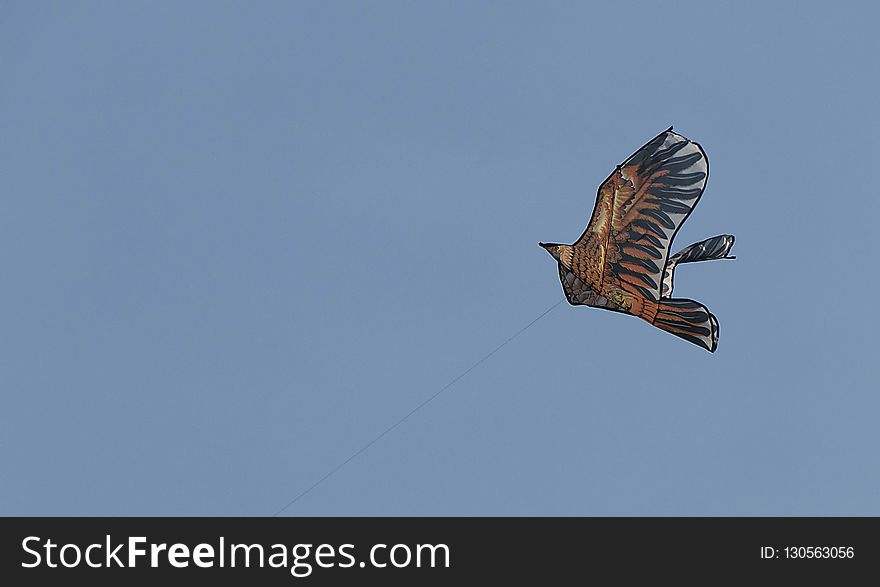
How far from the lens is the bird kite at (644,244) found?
40938 millimetres

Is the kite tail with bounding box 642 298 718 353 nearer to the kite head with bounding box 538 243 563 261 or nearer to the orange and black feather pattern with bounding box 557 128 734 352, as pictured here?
the orange and black feather pattern with bounding box 557 128 734 352

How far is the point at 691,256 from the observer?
151ft

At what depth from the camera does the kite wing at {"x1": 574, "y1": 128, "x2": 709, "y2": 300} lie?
40.9 meters

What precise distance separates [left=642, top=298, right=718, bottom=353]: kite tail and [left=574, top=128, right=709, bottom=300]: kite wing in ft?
2.93

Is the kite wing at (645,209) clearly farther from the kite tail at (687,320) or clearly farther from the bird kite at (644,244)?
the kite tail at (687,320)

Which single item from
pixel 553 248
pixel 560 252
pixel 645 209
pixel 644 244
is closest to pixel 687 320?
pixel 644 244

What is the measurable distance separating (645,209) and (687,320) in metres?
4.01

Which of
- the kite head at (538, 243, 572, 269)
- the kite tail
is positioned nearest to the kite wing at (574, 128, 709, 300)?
the kite tail

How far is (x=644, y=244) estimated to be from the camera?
4191 cm

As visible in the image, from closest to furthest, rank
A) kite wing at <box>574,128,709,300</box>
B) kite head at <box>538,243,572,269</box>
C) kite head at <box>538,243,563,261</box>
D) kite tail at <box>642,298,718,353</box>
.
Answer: kite wing at <box>574,128,709,300</box>
kite tail at <box>642,298,718,353</box>
kite head at <box>538,243,572,269</box>
kite head at <box>538,243,563,261</box>

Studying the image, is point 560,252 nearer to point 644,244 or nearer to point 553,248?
point 553,248

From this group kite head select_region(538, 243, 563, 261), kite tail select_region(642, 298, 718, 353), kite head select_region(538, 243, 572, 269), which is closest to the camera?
kite tail select_region(642, 298, 718, 353)
